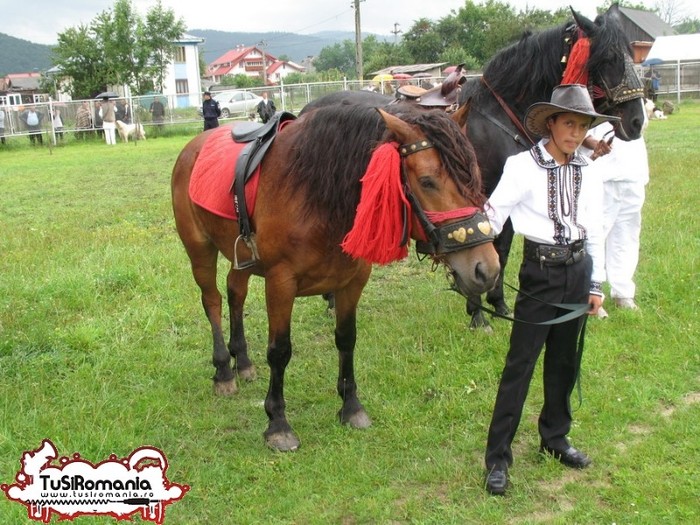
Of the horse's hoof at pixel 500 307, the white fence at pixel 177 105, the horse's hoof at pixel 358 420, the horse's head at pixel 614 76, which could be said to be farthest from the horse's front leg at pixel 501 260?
the white fence at pixel 177 105

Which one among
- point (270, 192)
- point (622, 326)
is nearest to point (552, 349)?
point (270, 192)

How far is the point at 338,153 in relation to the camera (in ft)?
10.5

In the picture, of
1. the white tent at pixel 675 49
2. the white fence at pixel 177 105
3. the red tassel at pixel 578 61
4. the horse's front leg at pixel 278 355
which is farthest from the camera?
the white tent at pixel 675 49

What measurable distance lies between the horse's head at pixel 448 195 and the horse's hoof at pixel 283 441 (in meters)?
1.52

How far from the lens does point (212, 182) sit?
4.00 m

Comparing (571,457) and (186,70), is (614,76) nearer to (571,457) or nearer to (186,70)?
(571,457)

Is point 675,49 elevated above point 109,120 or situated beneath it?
elevated above

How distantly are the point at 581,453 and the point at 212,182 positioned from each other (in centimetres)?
266

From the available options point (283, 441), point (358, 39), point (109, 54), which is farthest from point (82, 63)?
point (283, 441)

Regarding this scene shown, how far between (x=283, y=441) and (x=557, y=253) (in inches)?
74.3

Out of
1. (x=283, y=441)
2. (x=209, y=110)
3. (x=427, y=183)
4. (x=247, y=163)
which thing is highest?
(x=209, y=110)

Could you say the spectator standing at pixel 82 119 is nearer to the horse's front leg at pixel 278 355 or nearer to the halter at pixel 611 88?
the halter at pixel 611 88

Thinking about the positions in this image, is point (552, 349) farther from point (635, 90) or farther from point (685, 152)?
point (685, 152)

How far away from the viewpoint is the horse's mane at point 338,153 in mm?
3016
